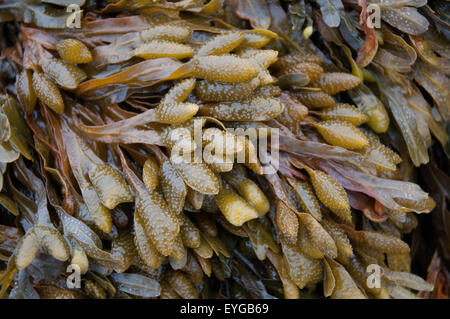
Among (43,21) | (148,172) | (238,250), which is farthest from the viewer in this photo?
(238,250)

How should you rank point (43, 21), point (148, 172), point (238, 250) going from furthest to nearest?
point (238, 250)
point (43, 21)
point (148, 172)

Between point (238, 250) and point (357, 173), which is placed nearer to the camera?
point (357, 173)

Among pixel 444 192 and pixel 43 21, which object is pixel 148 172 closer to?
pixel 43 21

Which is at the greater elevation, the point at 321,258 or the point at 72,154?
the point at 72,154

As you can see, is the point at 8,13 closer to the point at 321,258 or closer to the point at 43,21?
the point at 43,21

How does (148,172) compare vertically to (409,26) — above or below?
below

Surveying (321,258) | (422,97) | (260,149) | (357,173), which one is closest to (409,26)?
(422,97)

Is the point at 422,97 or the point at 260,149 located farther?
the point at 422,97

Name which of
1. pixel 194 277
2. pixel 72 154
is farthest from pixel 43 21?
pixel 194 277
